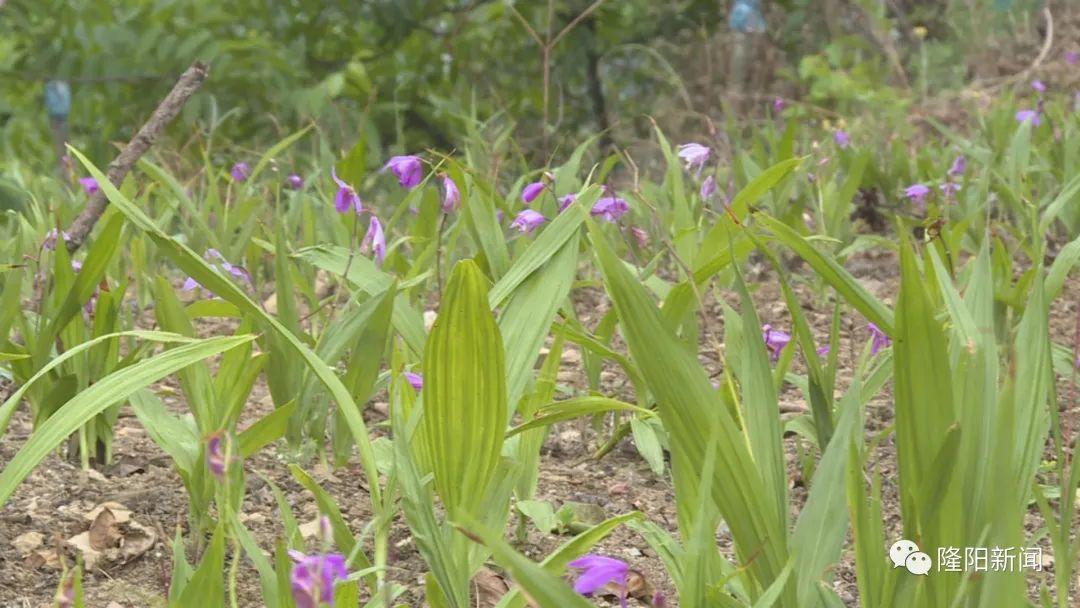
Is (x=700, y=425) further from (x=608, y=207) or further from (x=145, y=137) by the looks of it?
(x=145, y=137)

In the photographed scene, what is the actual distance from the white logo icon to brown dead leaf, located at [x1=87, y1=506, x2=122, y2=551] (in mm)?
905

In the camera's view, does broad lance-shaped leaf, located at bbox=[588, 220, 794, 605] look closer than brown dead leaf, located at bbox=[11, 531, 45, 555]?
Answer: Yes

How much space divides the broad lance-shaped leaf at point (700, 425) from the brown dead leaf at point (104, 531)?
28.7 inches

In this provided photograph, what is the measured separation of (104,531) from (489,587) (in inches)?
18.3

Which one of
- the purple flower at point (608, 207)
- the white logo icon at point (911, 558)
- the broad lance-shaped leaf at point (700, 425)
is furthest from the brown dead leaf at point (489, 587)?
the purple flower at point (608, 207)

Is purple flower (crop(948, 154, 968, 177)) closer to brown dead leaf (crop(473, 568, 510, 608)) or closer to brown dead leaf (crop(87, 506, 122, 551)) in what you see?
brown dead leaf (crop(473, 568, 510, 608))

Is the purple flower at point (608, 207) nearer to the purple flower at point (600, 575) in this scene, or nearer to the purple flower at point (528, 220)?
the purple flower at point (528, 220)

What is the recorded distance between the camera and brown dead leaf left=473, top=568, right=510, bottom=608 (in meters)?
1.39

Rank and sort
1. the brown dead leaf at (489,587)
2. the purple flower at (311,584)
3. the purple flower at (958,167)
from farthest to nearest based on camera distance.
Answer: the purple flower at (958,167) → the brown dead leaf at (489,587) → the purple flower at (311,584)

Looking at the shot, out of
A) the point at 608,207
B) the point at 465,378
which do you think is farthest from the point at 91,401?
the point at 608,207

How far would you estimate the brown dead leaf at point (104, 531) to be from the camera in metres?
1.48

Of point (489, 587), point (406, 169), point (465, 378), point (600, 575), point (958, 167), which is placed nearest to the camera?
point (600, 575)

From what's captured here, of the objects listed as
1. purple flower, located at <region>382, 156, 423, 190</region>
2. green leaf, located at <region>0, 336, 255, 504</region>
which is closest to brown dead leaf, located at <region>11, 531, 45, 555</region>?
green leaf, located at <region>0, 336, 255, 504</region>

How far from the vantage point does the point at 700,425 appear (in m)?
1.08
